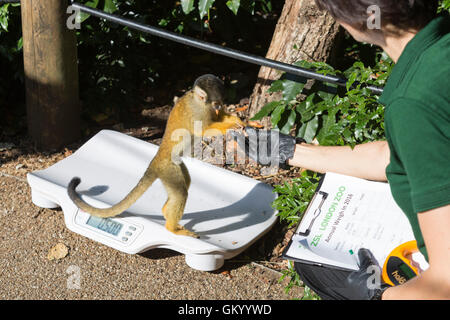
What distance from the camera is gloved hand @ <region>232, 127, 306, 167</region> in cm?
223

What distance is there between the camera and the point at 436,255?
119 cm

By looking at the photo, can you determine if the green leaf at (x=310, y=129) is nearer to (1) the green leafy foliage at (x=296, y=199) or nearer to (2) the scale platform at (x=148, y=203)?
(2) the scale platform at (x=148, y=203)

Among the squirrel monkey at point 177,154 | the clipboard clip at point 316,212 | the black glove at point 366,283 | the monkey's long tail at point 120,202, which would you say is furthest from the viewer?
the monkey's long tail at point 120,202

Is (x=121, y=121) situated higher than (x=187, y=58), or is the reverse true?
(x=187, y=58)

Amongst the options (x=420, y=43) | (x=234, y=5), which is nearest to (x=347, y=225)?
(x=420, y=43)

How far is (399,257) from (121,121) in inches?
98.3

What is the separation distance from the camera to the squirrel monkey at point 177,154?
2.14m

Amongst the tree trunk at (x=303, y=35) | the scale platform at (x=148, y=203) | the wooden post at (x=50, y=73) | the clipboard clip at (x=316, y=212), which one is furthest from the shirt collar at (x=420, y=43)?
the wooden post at (x=50, y=73)

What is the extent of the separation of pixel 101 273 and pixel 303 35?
182 centimetres

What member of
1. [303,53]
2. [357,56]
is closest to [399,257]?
[303,53]

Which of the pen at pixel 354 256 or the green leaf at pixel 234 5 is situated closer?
the pen at pixel 354 256

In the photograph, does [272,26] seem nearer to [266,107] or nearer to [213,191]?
[266,107]

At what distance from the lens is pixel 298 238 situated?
1941 mm

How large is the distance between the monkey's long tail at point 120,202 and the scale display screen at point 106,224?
5cm
